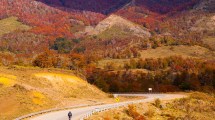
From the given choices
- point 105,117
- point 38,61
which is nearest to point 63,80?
point 105,117

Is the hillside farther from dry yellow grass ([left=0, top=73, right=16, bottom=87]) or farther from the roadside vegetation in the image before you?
the roadside vegetation

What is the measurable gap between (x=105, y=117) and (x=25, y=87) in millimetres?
26929

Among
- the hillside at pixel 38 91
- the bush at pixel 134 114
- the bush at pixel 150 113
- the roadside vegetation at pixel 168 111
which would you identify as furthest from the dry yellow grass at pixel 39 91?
the bush at pixel 150 113

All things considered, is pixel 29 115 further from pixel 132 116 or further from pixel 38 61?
pixel 38 61

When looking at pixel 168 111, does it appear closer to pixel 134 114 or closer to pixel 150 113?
pixel 150 113

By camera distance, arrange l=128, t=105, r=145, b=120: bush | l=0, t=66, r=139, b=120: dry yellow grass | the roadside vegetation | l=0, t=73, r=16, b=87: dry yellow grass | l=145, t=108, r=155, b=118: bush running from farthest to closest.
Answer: l=0, t=73, r=16, b=87: dry yellow grass
l=145, t=108, r=155, b=118: bush
l=0, t=66, r=139, b=120: dry yellow grass
l=128, t=105, r=145, b=120: bush
the roadside vegetation

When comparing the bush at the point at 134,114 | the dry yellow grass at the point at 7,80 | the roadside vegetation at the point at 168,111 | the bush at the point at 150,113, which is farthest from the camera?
the dry yellow grass at the point at 7,80

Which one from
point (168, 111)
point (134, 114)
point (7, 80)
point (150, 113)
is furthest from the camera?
point (7, 80)

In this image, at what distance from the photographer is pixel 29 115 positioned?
65.1 meters

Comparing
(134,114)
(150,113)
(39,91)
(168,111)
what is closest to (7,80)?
(39,91)

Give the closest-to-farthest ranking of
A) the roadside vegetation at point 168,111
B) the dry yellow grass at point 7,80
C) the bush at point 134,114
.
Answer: the roadside vegetation at point 168,111, the bush at point 134,114, the dry yellow grass at point 7,80

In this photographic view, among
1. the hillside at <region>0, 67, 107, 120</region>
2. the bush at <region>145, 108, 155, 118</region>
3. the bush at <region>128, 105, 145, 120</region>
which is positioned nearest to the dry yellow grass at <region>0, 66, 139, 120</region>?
the hillside at <region>0, 67, 107, 120</region>

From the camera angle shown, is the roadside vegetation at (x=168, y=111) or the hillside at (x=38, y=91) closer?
the roadside vegetation at (x=168, y=111)

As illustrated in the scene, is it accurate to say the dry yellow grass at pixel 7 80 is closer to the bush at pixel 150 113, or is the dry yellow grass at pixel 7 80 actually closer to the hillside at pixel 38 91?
the hillside at pixel 38 91
